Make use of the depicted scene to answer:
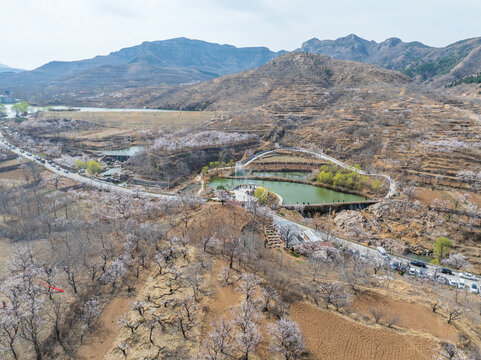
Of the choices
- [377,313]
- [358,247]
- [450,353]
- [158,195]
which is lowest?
[358,247]

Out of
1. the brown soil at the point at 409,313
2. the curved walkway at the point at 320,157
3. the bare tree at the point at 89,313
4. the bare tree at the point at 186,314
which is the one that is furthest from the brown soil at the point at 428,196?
the bare tree at the point at 89,313

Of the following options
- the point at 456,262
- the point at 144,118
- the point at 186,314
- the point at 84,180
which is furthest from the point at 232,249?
the point at 144,118

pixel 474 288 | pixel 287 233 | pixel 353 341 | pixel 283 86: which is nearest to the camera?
pixel 353 341

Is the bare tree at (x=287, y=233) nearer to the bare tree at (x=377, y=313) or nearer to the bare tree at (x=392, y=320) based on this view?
the bare tree at (x=377, y=313)

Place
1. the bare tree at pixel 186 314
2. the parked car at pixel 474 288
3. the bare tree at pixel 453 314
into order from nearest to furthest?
the bare tree at pixel 186 314 < the bare tree at pixel 453 314 < the parked car at pixel 474 288

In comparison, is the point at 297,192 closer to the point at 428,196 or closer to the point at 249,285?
the point at 428,196

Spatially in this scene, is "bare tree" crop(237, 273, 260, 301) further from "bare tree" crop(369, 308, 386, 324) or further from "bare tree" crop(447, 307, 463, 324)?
"bare tree" crop(447, 307, 463, 324)

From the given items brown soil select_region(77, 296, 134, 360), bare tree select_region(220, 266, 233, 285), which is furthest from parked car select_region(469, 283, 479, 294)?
brown soil select_region(77, 296, 134, 360)
